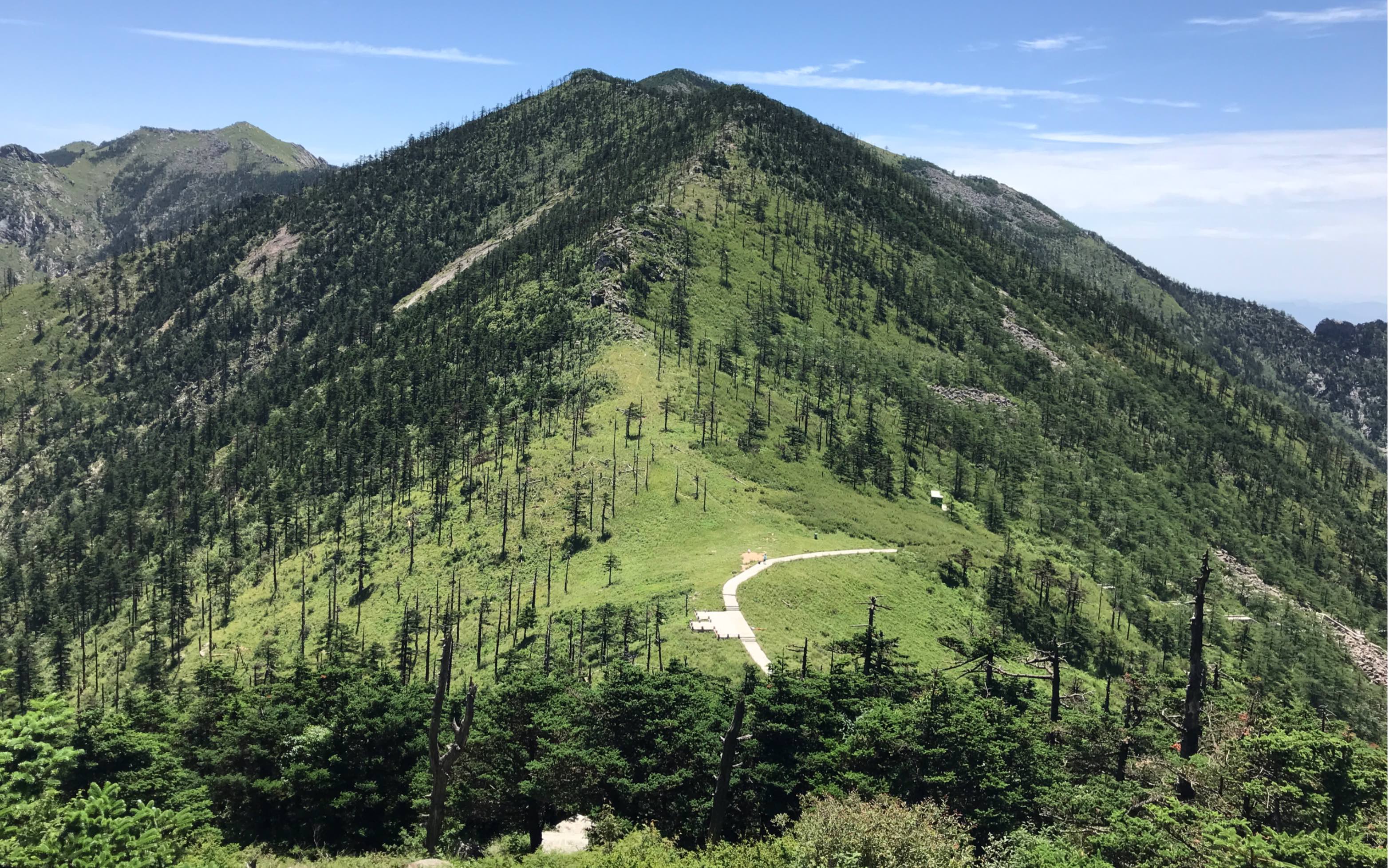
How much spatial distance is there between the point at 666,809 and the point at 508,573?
283 ft

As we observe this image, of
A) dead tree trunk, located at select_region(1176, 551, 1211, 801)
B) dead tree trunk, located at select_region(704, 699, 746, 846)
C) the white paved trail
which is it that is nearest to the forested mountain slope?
dead tree trunk, located at select_region(1176, 551, 1211, 801)

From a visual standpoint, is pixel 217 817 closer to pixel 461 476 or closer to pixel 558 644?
pixel 558 644

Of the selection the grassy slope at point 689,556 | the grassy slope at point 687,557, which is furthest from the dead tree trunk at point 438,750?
the grassy slope at point 687,557

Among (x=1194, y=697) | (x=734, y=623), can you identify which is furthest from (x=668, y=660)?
(x=1194, y=697)

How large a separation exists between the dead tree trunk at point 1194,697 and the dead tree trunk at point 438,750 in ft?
138

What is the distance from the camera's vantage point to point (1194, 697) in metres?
50.9

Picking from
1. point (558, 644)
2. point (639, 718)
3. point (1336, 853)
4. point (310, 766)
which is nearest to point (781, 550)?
point (558, 644)

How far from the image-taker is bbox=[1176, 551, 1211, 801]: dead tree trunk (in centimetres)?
4878

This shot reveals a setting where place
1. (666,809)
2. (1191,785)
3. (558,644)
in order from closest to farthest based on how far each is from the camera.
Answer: (1191,785), (666,809), (558,644)

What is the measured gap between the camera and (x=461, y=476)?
175250 mm

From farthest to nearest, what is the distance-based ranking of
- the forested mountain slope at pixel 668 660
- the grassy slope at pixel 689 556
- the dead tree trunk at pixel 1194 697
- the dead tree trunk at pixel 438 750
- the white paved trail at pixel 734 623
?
the grassy slope at pixel 689 556 < the white paved trail at pixel 734 623 < the forested mountain slope at pixel 668 660 < the dead tree trunk at pixel 438 750 < the dead tree trunk at pixel 1194 697

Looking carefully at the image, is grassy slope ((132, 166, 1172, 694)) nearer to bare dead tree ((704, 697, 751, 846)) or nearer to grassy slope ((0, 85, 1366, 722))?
grassy slope ((0, 85, 1366, 722))

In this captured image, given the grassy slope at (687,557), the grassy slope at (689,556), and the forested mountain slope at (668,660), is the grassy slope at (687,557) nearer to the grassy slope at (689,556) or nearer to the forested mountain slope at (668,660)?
the grassy slope at (689,556)

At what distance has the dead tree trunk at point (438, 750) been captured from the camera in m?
49.8
